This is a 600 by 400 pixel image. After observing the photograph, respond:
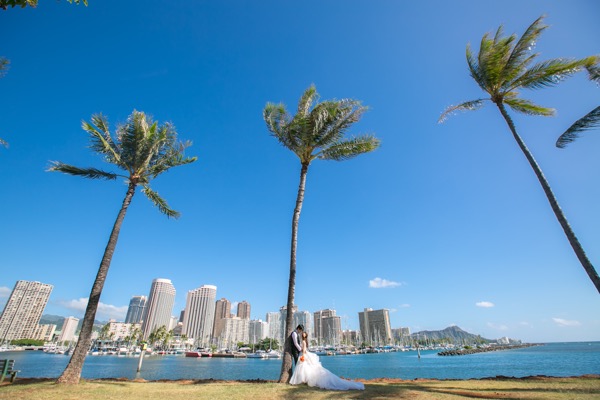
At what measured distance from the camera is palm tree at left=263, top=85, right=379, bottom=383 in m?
14.1

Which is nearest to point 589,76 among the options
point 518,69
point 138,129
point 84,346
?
point 518,69

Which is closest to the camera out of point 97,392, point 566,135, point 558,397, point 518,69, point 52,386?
point 558,397

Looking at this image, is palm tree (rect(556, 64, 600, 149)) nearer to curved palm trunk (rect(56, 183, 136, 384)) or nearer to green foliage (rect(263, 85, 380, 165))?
green foliage (rect(263, 85, 380, 165))

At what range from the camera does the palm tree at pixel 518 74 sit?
12.2 metres

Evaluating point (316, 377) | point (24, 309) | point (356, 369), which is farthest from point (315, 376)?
point (24, 309)

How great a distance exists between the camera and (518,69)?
13.3m

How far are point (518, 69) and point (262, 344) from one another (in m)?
159

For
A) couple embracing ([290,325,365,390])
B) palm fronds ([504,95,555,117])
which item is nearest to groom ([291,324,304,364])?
couple embracing ([290,325,365,390])

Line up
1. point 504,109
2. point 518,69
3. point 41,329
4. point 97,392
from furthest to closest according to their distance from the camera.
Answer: point 41,329 → point 504,109 → point 518,69 → point 97,392

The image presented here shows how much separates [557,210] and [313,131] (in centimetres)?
1099

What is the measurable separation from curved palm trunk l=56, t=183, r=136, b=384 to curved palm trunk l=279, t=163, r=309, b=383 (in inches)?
309

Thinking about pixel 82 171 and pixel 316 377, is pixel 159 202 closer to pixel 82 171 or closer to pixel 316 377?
pixel 82 171

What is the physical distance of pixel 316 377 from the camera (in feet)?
33.1

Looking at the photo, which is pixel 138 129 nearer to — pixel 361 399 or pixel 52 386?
pixel 52 386
